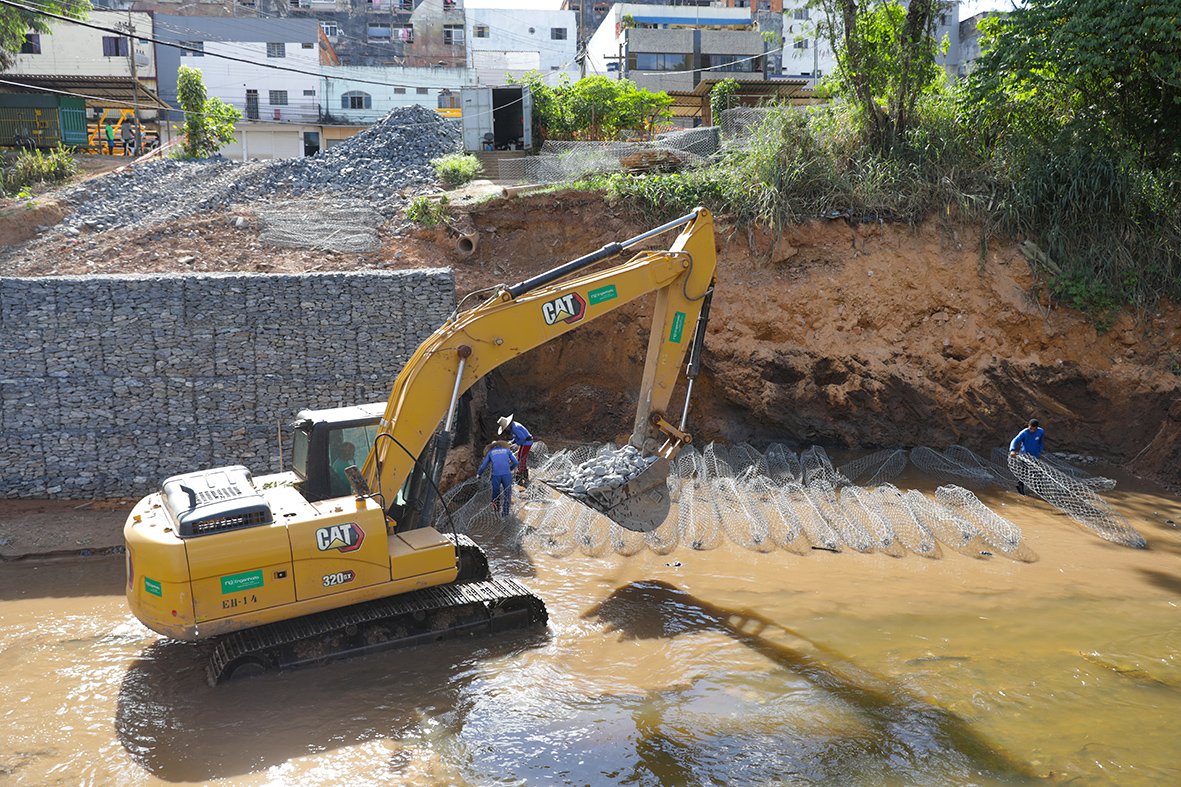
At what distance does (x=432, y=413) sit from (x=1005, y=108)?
1264 centimetres

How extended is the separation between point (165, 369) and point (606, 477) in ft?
23.3

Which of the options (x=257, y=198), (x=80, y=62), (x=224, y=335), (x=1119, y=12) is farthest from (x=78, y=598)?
(x=80, y=62)

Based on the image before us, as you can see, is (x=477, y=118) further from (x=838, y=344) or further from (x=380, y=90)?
(x=380, y=90)

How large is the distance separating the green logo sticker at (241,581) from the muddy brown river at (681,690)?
2.87 ft

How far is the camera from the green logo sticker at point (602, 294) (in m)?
8.18

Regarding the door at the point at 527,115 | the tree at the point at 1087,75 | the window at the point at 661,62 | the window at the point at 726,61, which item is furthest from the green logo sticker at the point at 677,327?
the window at the point at 726,61

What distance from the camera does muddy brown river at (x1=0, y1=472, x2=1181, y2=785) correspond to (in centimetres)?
→ 599

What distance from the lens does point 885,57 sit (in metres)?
15.5

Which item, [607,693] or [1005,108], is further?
[1005,108]

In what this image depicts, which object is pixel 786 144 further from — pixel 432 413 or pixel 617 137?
pixel 432 413

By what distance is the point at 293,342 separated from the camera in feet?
39.7

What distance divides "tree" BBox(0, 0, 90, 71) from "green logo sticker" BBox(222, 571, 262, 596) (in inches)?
857

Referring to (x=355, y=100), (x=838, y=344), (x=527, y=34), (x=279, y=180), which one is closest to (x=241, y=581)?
(x=838, y=344)

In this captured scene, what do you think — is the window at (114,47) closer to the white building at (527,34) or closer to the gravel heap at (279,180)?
the gravel heap at (279,180)
